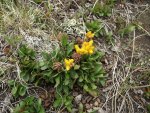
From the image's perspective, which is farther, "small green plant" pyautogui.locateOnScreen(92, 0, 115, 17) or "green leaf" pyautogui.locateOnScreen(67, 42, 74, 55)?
"small green plant" pyautogui.locateOnScreen(92, 0, 115, 17)

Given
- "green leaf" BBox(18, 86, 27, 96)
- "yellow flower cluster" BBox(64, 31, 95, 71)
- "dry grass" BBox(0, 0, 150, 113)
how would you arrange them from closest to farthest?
1. "yellow flower cluster" BBox(64, 31, 95, 71)
2. "green leaf" BBox(18, 86, 27, 96)
3. "dry grass" BBox(0, 0, 150, 113)

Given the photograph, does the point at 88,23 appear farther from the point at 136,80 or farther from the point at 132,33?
the point at 136,80

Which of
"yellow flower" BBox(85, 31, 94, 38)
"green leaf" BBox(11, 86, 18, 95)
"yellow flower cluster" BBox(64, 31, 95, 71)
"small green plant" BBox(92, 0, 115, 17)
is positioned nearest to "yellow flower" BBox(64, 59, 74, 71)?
"yellow flower cluster" BBox(64, 31, 95, 71)

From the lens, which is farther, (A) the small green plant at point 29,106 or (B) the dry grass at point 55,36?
(B) the dry grass at point 55,36

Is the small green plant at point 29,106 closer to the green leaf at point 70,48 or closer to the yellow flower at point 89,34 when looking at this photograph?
the green leaf at point 70,48

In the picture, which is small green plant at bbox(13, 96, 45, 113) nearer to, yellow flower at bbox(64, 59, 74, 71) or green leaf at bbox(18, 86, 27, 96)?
green leaf at bbox(18, 86, 27, 96)

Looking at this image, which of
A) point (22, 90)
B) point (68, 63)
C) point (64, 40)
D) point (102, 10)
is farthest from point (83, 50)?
point (102, 10)

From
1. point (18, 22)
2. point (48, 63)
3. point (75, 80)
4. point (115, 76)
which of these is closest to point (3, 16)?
point (18, 22)

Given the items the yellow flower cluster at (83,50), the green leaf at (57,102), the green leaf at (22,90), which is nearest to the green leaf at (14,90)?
the green leaf at (22,90)
